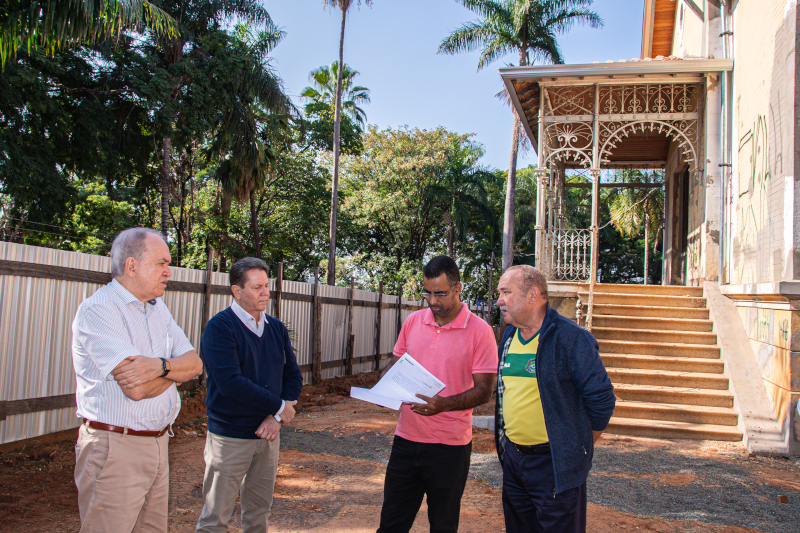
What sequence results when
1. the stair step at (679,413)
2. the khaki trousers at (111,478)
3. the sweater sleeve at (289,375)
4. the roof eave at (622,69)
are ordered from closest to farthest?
the khaki trousers at (111,478)
the sweater sleeve at (289,375)
the stair step at (679,413)
the roof eave at (622,69)

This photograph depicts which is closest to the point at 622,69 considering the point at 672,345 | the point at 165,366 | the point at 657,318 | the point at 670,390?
the point at 657,318

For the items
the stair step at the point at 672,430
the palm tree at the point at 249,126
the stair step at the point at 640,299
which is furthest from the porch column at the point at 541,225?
the palm tree at the point at 249,126

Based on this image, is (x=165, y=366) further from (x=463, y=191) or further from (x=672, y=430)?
(x=463, y=191)

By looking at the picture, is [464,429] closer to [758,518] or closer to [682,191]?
[758,518]

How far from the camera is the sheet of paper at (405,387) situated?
3105mm

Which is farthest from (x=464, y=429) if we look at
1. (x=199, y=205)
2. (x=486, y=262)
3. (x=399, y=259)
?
(x=486, y=262)

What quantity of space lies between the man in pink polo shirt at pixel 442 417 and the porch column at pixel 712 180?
8558mm

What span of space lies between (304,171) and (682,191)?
18.1 meters

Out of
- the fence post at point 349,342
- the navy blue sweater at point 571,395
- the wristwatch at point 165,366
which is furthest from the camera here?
the fence post at point 349,342

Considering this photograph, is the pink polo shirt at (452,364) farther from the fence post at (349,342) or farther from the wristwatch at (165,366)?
the fence post at (349,342)

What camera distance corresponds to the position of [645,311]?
10.4 m

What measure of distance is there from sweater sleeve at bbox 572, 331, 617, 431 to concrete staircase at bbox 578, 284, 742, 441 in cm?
558

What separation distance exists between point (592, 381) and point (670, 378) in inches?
265

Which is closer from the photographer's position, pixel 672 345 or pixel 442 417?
pixel 442 417
